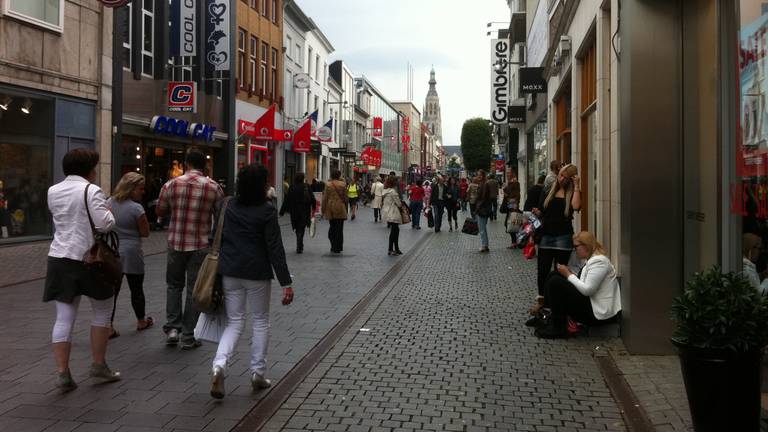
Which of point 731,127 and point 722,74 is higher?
point 722,74

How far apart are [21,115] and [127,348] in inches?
435

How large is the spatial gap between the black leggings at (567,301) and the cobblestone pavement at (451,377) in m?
0.26

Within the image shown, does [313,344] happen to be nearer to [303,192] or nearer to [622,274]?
[622,274]

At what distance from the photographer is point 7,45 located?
14.4 meters

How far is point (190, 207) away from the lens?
249 inches

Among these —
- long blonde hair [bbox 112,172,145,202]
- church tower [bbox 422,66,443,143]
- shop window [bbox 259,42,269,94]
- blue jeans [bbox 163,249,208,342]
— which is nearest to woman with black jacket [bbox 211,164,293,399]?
blue jeans [bbox 163,249,208,342]

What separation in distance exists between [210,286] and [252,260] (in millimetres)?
359

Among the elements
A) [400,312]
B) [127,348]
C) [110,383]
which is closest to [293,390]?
[110,383]

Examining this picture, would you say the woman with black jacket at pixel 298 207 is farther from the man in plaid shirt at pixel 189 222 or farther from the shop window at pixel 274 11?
the shop window at pixel 274 11

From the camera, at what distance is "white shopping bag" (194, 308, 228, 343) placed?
17.3ft

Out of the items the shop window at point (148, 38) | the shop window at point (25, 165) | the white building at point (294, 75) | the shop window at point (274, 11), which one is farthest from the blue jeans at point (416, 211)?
the shop window at point (274, 11)

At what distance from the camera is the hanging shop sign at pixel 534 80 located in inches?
813

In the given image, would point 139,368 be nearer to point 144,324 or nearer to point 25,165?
point 144,324

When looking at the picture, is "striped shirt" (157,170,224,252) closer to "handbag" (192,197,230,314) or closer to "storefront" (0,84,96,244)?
"handbag" (192,197,230,314)
